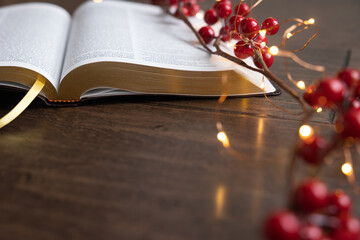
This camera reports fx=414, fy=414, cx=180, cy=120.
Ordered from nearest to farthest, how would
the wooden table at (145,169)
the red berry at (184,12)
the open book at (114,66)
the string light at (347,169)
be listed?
the wooden table at (145,169), the string light at (347,169), the open book at (114,66), the red berry at (184,12)

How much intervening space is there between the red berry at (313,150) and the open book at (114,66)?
37 centimetres

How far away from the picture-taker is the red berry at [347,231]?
1.37 ft

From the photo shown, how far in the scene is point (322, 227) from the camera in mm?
490

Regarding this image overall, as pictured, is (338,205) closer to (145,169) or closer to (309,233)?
(309,233)

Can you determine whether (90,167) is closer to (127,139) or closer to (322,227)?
(127,139)

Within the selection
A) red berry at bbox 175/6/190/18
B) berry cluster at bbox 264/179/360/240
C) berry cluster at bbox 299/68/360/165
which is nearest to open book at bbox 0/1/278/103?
red berry at bbox 175/6/190/18

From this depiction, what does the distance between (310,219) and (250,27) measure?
480 millimetres

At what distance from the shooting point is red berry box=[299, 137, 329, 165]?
47cm

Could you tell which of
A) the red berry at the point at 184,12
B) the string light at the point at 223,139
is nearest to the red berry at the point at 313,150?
the string light at the point at 223,139

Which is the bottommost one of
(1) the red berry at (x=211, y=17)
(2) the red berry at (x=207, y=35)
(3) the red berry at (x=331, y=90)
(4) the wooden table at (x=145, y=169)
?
(4) the wooden table at (x=145, y=169)

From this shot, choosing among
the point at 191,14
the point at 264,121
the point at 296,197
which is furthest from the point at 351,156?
the point at 191,14

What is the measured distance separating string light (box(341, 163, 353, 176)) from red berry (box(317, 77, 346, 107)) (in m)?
0.17

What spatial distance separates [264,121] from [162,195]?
0.96 feet

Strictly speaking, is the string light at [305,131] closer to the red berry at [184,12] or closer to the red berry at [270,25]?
the red berry at [270,25]
